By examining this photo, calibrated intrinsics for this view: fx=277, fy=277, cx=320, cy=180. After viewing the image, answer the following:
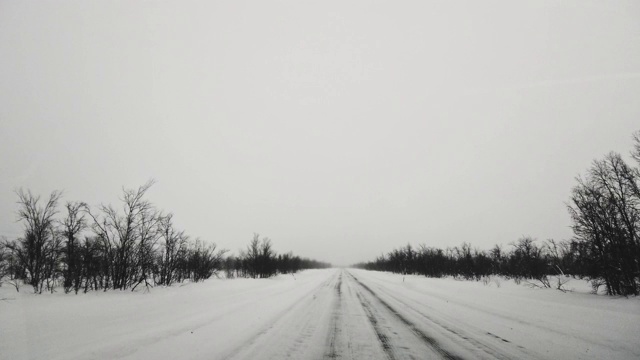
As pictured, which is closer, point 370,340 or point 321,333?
point 370,340

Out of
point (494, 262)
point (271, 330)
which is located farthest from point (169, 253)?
point (494, 262)

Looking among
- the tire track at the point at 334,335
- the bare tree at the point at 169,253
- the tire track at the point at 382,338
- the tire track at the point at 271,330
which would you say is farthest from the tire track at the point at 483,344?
the bare tree at the point at 169,253

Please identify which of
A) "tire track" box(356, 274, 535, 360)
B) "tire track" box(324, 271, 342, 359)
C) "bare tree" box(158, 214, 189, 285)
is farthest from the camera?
"bare tree" box(158, 214, 189, 285)

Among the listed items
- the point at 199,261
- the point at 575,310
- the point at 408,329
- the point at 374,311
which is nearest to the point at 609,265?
the point at 575,310

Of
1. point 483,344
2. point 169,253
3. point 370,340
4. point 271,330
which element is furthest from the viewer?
point 169,253

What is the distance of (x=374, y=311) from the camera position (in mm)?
9836

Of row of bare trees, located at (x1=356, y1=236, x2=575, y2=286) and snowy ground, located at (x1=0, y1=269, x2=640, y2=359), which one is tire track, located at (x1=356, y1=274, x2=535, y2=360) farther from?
row of bare trees, located at (x1=356, y1=236, x2=575, y2=286)

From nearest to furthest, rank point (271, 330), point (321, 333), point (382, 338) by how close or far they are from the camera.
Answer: point (382, 338), point (321, 333), point (271, 330)

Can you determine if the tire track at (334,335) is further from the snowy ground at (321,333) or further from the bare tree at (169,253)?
the bare tree at (169,253)

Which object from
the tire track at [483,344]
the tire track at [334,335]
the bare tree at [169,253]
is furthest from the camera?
the bare tree at [169,253]

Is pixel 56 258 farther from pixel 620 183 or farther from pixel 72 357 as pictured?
pixel 620 183

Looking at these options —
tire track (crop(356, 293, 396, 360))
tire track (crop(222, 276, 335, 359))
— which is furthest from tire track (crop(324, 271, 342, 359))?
tire track (crop(356, 293, 396, 360))

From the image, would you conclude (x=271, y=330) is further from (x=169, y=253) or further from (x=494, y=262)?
(x=494, y=262)

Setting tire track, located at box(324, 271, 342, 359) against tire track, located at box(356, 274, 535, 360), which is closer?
tire track, located at box(324, 271, 342, 359)
